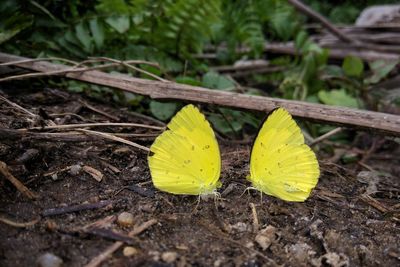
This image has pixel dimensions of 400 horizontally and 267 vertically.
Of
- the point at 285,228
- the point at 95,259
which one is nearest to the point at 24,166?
the point at 95,259

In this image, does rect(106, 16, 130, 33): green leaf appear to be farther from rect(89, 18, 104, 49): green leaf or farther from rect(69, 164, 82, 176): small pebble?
rect(69, 164, 82, 176): small pebble

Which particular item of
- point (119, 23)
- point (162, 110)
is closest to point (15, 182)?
point (162, 110)

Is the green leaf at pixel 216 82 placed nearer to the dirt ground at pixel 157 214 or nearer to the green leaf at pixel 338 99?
the dirt ground at pixel 157 214

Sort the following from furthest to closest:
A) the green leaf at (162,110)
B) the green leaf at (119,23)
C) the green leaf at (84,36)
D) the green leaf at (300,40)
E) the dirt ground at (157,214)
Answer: the green leaf at (300,40)
the green leaf at (119,23)
the green leaf at (84,36)
the green leaf at (162,110)
the dirt ground at (157,214)

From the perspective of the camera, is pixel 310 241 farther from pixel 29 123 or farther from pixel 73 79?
pixel 73 79

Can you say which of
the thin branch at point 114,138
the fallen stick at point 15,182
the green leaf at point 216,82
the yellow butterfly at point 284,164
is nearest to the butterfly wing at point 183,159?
the yellow butterfly at point 284,164

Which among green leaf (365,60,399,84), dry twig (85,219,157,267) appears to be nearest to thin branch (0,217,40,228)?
dry twig (85,219,157,267)

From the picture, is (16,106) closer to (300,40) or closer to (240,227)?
(240,227)
